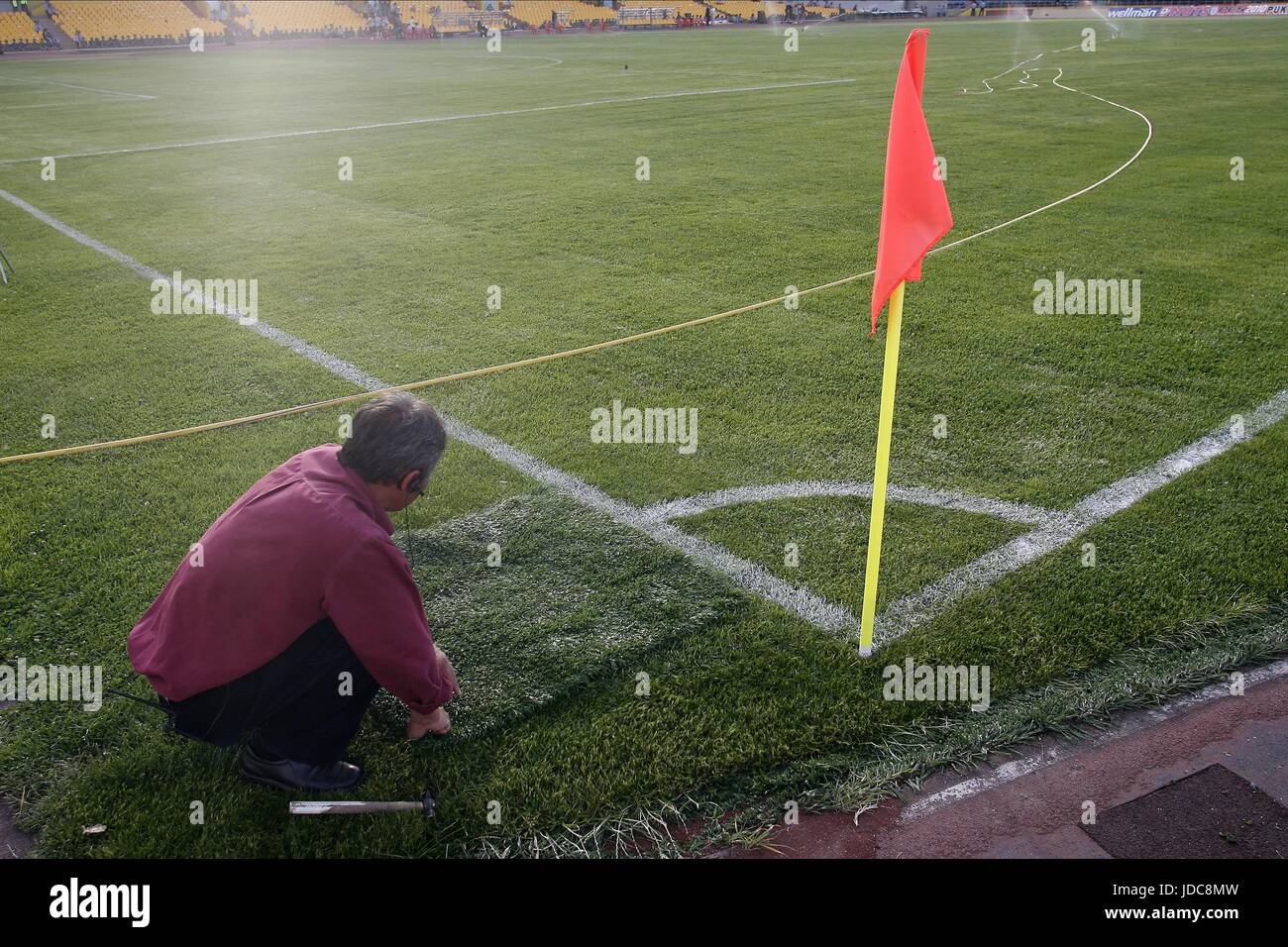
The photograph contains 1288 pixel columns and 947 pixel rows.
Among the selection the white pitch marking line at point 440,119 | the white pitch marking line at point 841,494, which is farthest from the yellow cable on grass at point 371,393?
the white pitch marking line at point 440,119

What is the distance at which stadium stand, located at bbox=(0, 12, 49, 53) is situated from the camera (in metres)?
42.2

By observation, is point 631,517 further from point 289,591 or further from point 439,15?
point 439,15

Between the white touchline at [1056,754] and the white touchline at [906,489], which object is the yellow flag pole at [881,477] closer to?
the white touchline at [906,489]

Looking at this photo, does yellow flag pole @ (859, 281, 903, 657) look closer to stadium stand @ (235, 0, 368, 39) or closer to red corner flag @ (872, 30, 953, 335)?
red corner flag @ (872, 30, 953, 335)

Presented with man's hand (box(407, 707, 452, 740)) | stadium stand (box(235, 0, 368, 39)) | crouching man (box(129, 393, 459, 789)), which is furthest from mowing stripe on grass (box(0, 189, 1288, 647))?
stadium stand (box(235, 0, 368, 39))

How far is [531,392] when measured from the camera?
19.7ft

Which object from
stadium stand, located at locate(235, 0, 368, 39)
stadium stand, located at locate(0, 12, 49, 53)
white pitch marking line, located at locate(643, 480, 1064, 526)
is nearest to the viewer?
white pitch marking line, located at locate(643, 480, 1064, 526)

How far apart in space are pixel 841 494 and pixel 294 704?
9.39ft

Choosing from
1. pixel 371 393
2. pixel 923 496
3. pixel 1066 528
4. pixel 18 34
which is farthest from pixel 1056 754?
pixel 18 34

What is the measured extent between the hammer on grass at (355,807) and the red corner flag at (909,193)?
2.20 metres

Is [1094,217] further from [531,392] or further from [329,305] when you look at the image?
[329,305]

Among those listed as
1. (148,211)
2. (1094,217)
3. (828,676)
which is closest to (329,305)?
(148,211)

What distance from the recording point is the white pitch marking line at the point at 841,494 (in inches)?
180

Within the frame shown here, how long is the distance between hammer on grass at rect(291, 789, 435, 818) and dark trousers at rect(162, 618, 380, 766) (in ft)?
0.50
